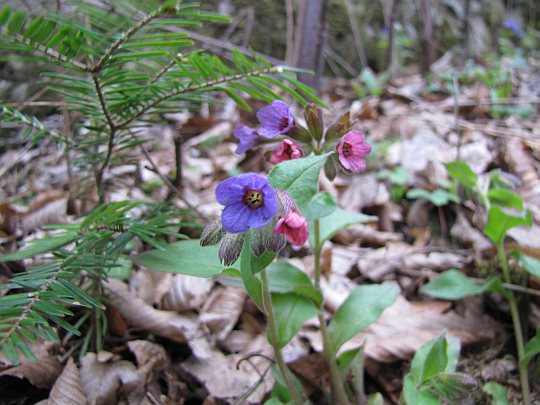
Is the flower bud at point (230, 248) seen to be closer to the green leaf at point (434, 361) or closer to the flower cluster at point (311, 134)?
the flower cluster at point (311, 134)

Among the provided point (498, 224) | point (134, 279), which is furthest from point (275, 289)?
point (498, 224)

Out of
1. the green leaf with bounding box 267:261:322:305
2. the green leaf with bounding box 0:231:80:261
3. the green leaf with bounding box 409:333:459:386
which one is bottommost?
the green leaf with bounding box 409:333:459:386

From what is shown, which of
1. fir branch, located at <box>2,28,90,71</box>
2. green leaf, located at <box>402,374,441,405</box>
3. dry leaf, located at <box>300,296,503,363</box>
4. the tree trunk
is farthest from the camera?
the tree trunk

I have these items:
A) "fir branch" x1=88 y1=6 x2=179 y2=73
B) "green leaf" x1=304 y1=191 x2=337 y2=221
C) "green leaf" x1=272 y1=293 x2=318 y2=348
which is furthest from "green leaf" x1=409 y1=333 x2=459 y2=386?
"fir branch" x1=88 y1=6 x2=179 y2=73

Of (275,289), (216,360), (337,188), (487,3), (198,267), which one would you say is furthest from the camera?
(487,3)

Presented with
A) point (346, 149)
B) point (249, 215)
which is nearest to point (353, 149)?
point (346, 149)

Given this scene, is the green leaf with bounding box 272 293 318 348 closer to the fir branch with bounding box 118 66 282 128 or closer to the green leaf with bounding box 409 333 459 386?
the green leaf with bounding box 409 333 459 386

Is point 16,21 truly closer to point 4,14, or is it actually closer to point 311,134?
point 4,14

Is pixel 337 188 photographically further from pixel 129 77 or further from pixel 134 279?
pixel 129 77
